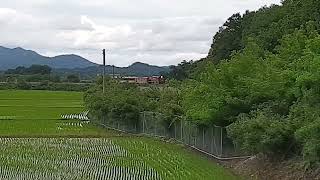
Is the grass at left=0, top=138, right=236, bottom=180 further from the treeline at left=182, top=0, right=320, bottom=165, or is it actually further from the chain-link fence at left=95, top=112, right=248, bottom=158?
the treeline at left=182, top=0, right=320, bottom=165

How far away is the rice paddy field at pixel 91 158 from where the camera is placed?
21.9 m

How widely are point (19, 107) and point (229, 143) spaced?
53124 millimetres

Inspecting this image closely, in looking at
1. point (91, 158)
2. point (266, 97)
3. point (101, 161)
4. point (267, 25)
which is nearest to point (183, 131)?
point (91, 158)

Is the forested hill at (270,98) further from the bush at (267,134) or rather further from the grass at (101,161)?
the grass at (101,161)

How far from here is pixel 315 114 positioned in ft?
53.7

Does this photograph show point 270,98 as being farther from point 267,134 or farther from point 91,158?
point 91,158

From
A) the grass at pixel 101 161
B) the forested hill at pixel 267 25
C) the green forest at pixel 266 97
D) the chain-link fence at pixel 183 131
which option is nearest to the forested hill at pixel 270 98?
the green forest at pixel 266 97

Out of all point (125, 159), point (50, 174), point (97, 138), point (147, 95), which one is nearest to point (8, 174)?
point (50, 174)

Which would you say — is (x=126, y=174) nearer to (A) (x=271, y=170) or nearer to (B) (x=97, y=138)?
(A) (x=271, y=170)

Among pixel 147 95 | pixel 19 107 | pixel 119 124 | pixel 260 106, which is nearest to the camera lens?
pixel 260 106

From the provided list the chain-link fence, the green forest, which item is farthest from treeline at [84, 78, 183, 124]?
the chain-link fence

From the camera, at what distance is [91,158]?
2791 centimetres

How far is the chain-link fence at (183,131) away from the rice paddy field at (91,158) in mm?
825

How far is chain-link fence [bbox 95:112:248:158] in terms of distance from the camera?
91.5ft
